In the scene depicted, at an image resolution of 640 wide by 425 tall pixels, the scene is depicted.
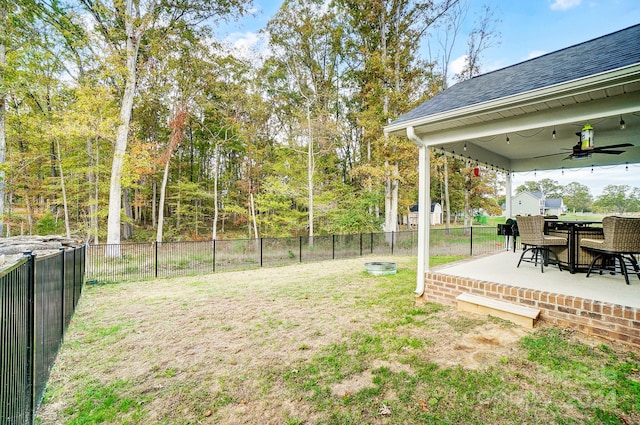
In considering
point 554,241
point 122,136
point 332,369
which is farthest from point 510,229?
point 122,136

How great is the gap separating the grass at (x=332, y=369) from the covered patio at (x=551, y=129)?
0.35 meters

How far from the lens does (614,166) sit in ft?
26.1

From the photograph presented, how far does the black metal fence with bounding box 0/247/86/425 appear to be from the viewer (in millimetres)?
1525

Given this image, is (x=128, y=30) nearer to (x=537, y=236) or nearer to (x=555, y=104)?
(x=555, y=104)

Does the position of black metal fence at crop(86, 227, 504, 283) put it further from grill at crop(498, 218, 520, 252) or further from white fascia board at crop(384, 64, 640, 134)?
white fascia board at crop(384, 64, 640, 134)

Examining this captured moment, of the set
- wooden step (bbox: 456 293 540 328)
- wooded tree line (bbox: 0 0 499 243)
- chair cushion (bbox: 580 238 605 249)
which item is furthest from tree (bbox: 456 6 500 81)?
wooden step (bbox: 456 293 540 328)

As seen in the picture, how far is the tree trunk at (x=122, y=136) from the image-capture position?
998 centimetres

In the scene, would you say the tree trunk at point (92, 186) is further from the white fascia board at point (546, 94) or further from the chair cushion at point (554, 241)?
the chair cushion at point (554, 241)

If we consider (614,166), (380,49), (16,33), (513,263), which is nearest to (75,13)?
(16,33)

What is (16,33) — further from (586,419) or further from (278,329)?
(586,419)

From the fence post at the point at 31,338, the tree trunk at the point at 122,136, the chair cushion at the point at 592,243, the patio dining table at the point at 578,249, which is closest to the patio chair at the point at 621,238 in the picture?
the chair cushion at the point at 592,243

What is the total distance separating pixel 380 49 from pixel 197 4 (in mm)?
7653

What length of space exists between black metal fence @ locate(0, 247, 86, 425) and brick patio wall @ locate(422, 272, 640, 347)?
15.5ft

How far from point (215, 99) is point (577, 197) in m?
33.3
